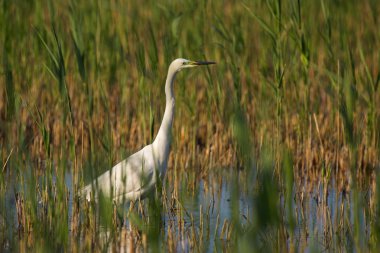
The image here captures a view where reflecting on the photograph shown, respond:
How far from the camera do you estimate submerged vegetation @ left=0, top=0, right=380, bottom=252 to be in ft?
17.1

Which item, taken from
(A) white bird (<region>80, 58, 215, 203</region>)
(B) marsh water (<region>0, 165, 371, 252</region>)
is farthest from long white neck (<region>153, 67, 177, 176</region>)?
(B) marsh water (<region>0, 165, 371, 252</region>)

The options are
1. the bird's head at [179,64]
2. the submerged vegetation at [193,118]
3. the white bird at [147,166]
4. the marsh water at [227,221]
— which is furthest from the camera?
the bird's head at [179,64]

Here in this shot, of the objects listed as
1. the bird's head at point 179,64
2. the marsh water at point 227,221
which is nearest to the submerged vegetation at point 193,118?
the marsh water at point 227,221

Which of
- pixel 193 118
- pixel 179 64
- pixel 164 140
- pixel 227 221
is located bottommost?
pixel 227 221

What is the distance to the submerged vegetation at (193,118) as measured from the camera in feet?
17.1

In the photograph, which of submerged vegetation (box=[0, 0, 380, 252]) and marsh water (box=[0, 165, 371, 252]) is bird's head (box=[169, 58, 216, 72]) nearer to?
submerged vegetation (box=[0, 0, 380, 252])

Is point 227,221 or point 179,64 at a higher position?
point 179,64

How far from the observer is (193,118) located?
24.9ft

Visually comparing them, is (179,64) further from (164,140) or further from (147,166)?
(147,166)

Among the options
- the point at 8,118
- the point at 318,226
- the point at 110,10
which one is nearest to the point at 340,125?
the point at 318,226

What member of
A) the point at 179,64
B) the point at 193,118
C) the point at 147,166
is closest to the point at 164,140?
the point at 147,166

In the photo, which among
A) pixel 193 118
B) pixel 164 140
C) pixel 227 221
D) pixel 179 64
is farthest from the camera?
pixel 193 118

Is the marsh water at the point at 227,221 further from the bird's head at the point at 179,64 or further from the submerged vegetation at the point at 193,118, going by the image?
the bird's head at the point at 179,64

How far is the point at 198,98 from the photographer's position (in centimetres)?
834
